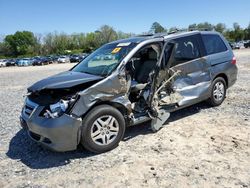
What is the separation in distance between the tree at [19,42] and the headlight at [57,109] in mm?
105395

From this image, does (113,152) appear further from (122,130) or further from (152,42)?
(152,42)

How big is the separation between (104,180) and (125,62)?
7.21 ft

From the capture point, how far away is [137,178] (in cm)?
396

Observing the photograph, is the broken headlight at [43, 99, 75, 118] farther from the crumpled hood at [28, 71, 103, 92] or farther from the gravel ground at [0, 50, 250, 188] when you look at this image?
the gravel ground at [0, 50, 250, 188]

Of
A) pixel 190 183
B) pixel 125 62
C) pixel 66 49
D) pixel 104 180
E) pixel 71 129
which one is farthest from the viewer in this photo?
pixel 66 49

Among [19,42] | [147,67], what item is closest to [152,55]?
[147,67]

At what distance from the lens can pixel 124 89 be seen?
5137 mm

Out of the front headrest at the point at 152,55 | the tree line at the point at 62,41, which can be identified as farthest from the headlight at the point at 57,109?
the tree line at the point at 62,41

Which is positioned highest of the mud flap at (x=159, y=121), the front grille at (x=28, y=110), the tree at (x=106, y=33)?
the tree at (x=106, y=33)

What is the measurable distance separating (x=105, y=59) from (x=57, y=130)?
6.60 feet

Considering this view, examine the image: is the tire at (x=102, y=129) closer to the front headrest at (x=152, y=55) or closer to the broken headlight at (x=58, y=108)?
the broken headlight at (x=58, y=108)

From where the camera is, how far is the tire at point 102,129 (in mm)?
4621

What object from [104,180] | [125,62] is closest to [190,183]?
[104,180]

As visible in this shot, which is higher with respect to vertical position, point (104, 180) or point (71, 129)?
point (71, 129)
